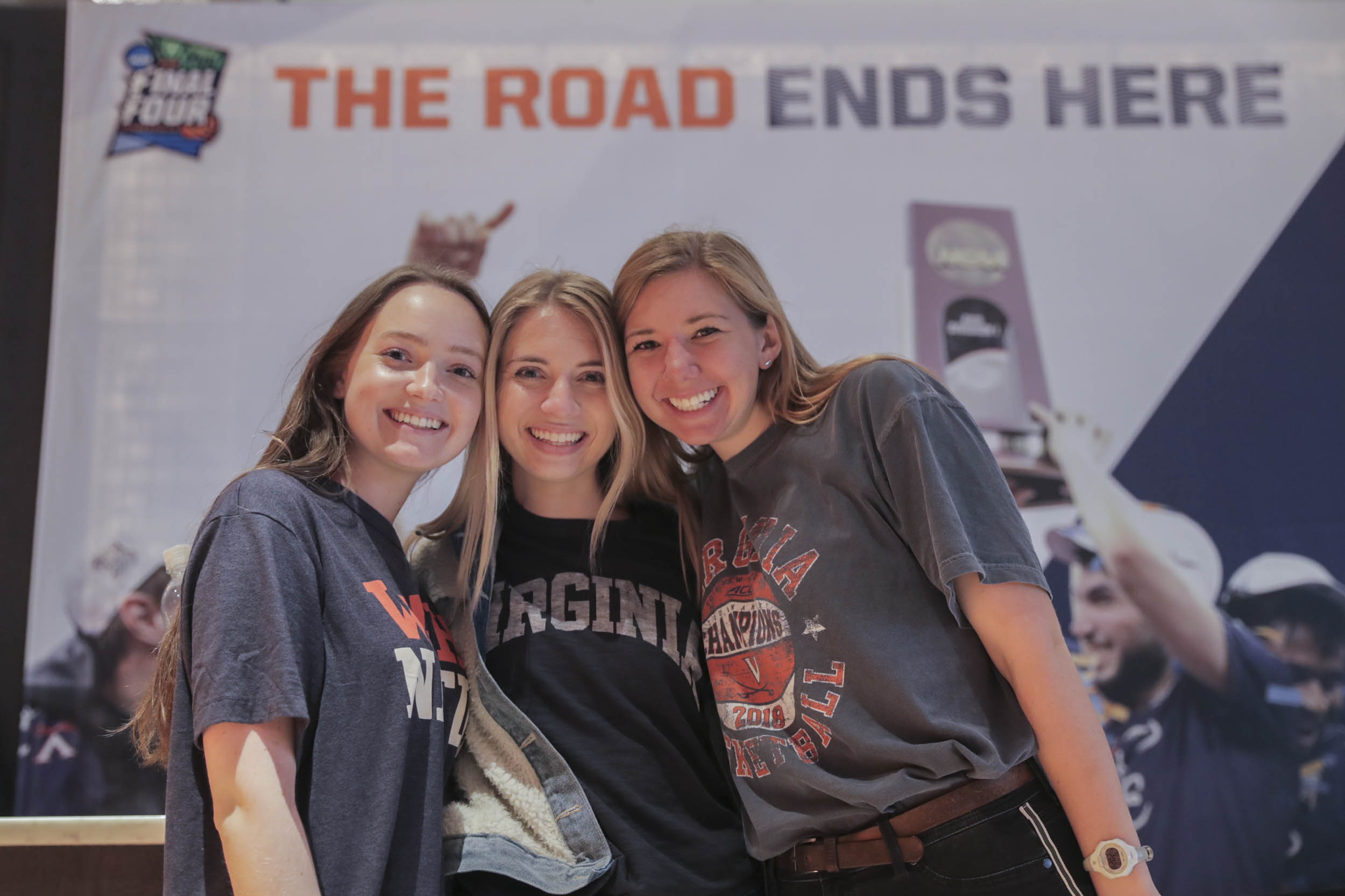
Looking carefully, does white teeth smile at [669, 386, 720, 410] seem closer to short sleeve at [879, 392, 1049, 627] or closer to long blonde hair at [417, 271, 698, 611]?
long blonde hair at [417, 271, 698, 611]

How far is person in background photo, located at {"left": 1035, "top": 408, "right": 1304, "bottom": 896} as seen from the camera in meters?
3.00

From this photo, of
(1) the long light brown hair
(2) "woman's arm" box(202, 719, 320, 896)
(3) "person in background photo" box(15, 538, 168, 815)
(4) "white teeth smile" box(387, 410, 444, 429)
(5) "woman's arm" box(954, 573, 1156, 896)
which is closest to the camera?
(2) "woman's arm" box(202, 719, 320, 896)

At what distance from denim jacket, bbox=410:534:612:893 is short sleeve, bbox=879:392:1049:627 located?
2.09ft

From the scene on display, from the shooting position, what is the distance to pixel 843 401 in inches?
58.8

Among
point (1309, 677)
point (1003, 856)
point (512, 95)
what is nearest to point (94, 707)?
point (512, 95)

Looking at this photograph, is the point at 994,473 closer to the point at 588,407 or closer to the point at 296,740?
the point at 588,407

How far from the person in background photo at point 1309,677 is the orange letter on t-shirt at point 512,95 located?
9.85ft

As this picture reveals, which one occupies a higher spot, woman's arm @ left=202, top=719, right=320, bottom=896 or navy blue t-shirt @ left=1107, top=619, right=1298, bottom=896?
woman's arm @ left=202, top=719, right=320, bottom=896

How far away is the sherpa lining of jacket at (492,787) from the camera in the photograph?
4.37ft

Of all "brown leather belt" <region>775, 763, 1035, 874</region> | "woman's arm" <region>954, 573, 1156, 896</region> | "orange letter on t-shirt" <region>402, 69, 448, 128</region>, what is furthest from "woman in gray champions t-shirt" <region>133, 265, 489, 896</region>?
Answer: "orange letter on t-shirt" <region>402, 69, 448, 128</region>

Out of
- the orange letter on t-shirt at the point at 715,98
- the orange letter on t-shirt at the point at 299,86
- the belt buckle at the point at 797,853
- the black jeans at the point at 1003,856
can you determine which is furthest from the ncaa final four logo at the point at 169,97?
the black jeans at the point at 1003,856

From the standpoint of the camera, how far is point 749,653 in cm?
148

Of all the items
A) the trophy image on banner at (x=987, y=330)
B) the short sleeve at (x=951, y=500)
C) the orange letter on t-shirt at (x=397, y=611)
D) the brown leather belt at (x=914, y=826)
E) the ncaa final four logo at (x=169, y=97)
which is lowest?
the brown leather belt at (x=914, y=826)

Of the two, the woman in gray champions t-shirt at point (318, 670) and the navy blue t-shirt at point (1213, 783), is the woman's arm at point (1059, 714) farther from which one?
the navy blue t-shirt at point (1213, 783)
